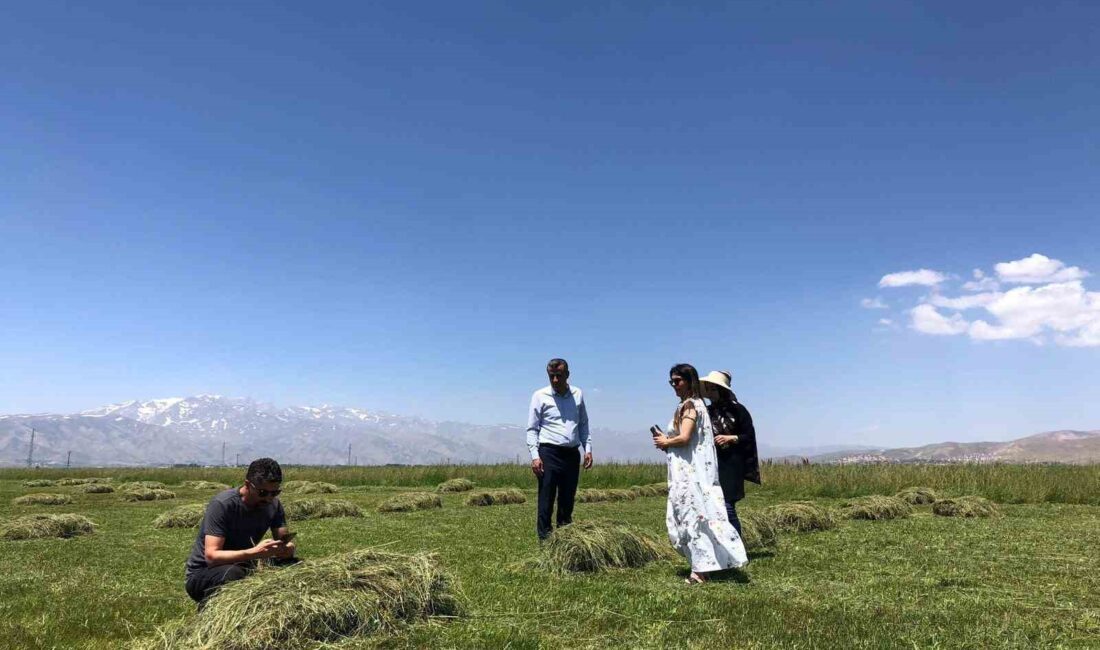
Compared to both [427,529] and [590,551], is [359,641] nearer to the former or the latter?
[590,551]

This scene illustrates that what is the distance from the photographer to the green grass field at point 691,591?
161 inches

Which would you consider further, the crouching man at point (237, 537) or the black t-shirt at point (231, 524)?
the black t-shirt at point (231, 524)

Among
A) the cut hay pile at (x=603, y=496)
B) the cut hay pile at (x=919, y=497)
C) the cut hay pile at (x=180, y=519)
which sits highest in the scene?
the cut hay pile at (x=919, y=497)

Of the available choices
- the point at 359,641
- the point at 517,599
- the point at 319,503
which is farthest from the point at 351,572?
the point at 319,503

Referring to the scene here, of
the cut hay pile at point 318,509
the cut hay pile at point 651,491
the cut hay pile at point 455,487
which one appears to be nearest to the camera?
the cut hay pile at point 318,509

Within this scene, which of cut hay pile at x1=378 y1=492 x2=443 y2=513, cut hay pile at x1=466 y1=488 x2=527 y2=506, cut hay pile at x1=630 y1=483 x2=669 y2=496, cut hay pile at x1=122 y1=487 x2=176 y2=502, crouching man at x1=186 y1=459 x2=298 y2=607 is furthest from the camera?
cut hay pile at x1=122 y1=487 x2=176 y2=502

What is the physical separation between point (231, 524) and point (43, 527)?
8.41 m

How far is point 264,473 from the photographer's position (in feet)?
14.5

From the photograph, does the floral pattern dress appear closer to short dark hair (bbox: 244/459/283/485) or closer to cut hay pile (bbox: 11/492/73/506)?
short dark hair (bbox: 244/459/283/485)

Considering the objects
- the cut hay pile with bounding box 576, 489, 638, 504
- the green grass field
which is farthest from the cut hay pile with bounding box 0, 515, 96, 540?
the cut hay pile with bounding box 576, 489, 638, 504

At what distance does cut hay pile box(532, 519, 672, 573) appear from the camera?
6.23 m

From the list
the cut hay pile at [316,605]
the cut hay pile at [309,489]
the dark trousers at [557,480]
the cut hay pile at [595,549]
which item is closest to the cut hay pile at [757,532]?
the cut hay pile at [595,549]

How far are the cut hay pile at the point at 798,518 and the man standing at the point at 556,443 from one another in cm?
326

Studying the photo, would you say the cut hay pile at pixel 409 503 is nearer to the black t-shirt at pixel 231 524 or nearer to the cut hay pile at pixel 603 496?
the cut hay pile at pixel 603 496
